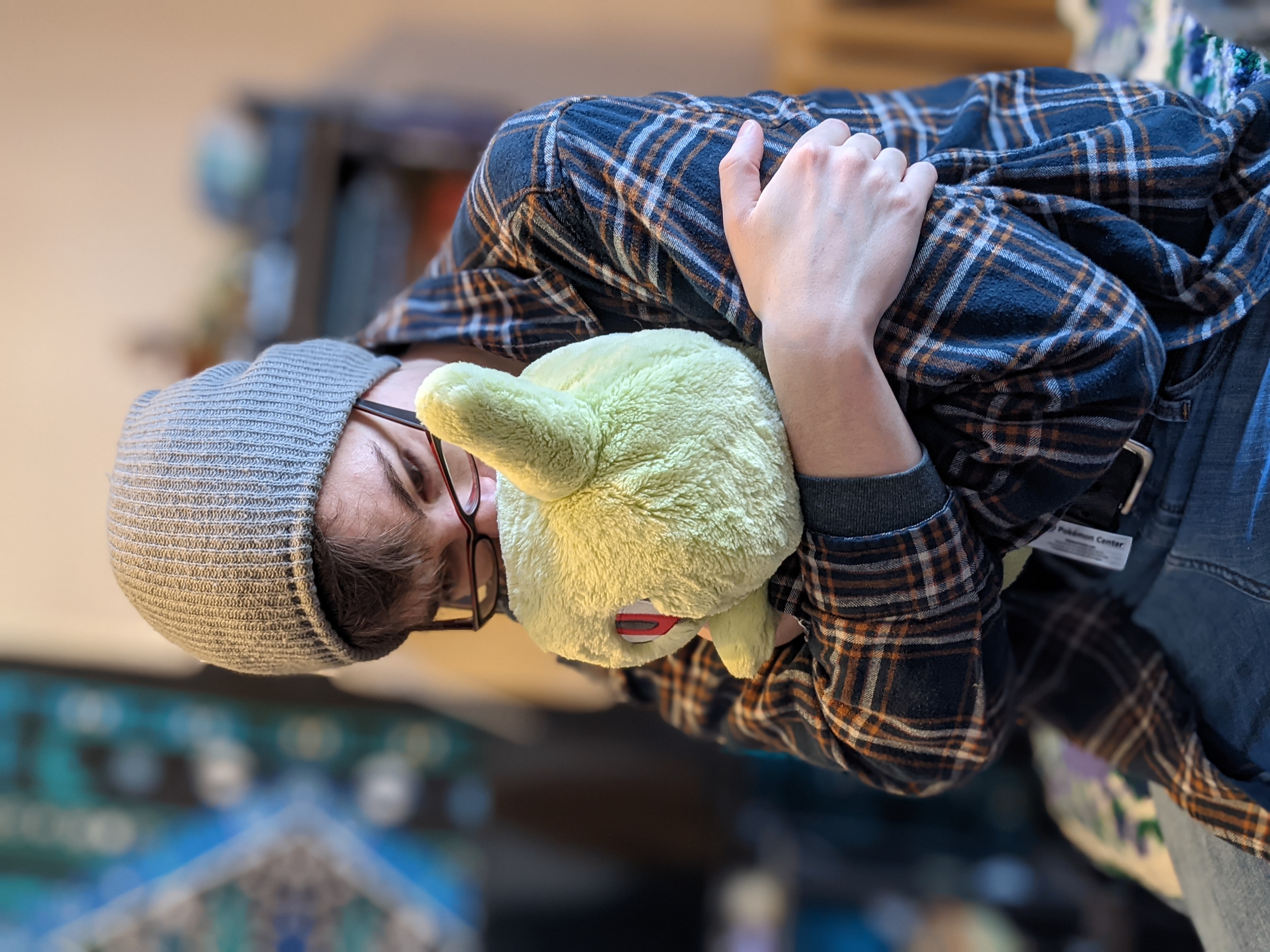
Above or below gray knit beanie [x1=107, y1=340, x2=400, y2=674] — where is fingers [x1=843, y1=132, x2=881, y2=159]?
above

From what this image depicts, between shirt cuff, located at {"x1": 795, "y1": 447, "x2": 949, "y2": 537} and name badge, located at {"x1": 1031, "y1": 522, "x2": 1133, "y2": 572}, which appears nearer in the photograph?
shirt cuff, located at {"x1": 795, "y1": 447, "x2": 949, "y2": 537}

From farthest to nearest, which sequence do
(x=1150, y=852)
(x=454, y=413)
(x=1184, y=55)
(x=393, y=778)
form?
(x=393, y=778) < (x=1150, y=852) < (x=1184, y=55) < (x=454, y=413)

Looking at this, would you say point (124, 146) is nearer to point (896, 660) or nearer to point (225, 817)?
point (225, 817)

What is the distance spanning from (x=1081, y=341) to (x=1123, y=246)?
0.37ft

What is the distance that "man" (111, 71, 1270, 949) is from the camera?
0.66m

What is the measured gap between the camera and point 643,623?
A: 674 millimetres

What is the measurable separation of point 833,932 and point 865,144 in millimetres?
1689

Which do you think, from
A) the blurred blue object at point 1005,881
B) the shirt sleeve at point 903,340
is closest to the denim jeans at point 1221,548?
the shirt sleeve at point 903,340

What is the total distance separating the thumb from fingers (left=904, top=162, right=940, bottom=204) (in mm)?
116

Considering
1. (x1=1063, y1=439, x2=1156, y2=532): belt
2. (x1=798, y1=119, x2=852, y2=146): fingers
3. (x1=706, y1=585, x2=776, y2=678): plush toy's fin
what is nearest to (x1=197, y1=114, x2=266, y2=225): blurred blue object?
(x1=798, y1=119, x2=852, y2=146): fingers

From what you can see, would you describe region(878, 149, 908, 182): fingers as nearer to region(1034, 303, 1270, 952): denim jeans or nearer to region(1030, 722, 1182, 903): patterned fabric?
region(1034, 303, 1270, 952): denim jeans

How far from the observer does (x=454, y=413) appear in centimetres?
53

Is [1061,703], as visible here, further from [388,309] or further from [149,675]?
[149,675]

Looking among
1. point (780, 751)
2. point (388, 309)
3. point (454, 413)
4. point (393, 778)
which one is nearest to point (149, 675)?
point (393, 778)
